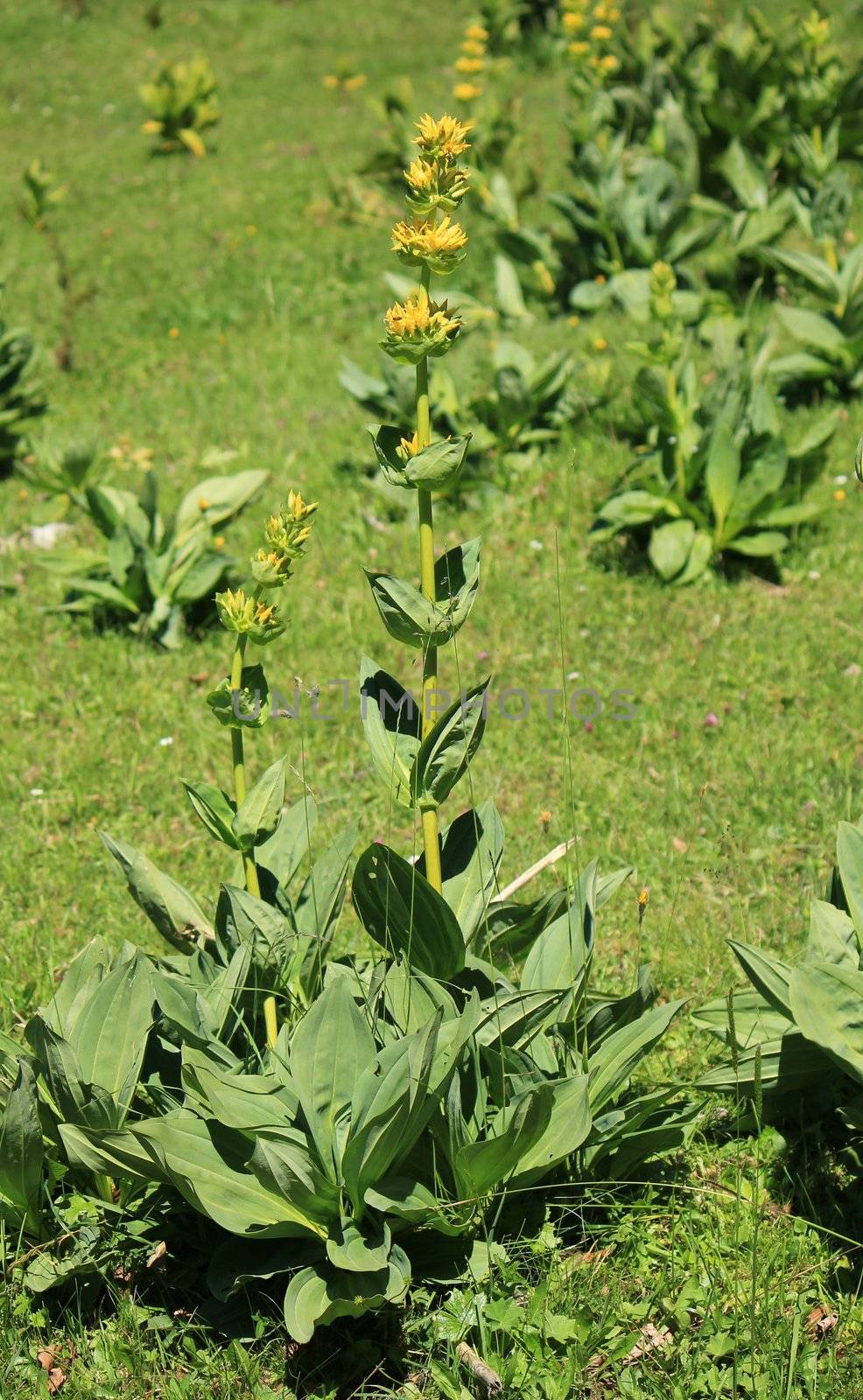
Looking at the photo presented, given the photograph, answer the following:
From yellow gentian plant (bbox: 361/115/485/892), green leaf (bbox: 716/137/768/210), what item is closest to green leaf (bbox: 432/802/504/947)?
yellow gentian plant (bbox: 361/115/485/892)

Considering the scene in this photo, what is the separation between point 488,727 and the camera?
4.62 meters

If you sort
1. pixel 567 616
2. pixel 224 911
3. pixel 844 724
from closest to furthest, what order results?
pixel 224 911, pixel 844 724, pixel 567 616

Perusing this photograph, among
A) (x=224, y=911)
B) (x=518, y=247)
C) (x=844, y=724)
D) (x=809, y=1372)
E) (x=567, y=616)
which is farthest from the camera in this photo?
(x=518, y=247)

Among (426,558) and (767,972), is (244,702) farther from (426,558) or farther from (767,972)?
(767,972)

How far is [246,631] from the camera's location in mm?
2629

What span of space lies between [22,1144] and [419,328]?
1675mm

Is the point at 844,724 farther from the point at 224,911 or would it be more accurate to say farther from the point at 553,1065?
the point at 224,911

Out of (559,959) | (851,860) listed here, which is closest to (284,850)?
(559,959)

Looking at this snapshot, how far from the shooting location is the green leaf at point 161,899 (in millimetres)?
2912

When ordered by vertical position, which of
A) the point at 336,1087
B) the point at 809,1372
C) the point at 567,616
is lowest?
the point at 567,616

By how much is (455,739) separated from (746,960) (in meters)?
0.76

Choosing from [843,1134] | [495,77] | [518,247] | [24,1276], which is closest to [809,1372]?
[843,1134]

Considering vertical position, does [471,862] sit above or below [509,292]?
above

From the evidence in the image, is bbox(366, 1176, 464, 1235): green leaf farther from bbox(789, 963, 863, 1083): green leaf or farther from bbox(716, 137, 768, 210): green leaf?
bbox(716, 137, 768, 210): green leaf
